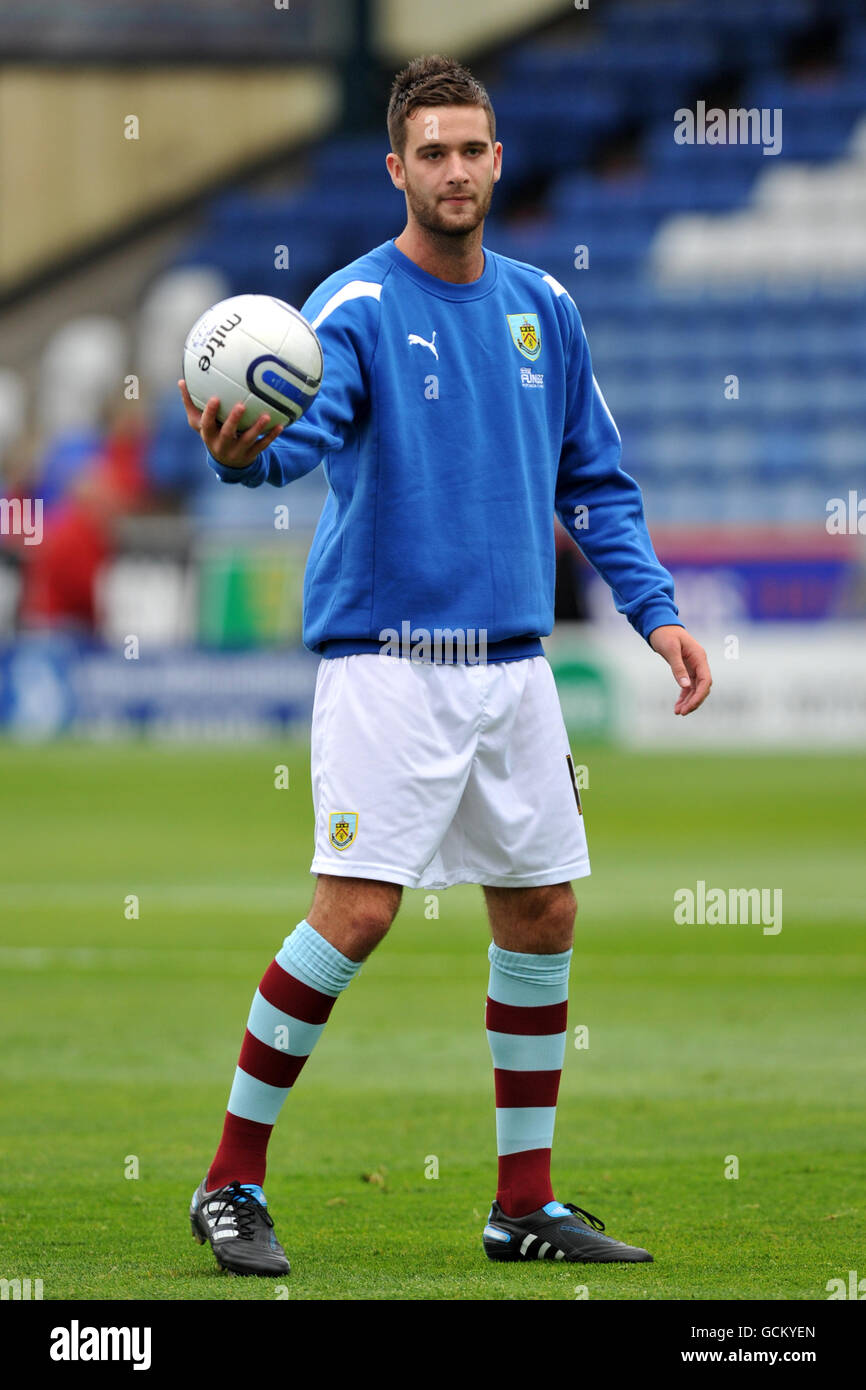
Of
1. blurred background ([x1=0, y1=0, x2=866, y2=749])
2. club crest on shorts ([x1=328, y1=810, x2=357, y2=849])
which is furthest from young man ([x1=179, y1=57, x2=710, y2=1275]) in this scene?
blurred background ([x1=0, y1=0, x2=866, y2=749])

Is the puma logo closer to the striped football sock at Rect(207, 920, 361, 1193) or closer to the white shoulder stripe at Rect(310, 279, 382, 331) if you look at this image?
the white shoulder stripe at Rect(310, 279, 382, 331)

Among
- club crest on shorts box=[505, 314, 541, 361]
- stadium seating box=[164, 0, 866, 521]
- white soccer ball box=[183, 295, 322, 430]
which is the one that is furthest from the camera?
stadium seating box=[164, 0, 866, 521]

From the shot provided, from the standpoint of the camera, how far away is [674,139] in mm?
27016

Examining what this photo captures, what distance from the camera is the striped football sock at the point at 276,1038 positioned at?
421 cm

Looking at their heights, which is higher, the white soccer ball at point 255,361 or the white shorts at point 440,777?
the white soccer ball at point 255,361

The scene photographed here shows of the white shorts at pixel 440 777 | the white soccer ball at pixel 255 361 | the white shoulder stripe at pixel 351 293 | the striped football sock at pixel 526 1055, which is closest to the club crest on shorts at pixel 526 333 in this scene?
the white shoulder stripe at pixel 351 293

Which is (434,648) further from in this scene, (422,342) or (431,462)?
(422,342)

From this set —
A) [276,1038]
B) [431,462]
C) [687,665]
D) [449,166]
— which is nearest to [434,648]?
[431,462]

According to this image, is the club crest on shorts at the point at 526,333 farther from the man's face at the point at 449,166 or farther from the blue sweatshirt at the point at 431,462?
the man's face at the point at 449,166

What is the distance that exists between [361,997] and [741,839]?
17.5 ft

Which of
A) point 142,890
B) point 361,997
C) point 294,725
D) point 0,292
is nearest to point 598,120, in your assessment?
point 0,292

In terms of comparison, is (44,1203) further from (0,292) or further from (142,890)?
(0,292)

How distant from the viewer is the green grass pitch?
428 cm

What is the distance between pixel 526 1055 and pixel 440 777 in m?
0.70
